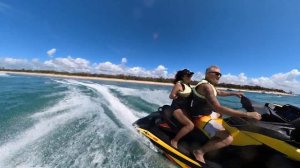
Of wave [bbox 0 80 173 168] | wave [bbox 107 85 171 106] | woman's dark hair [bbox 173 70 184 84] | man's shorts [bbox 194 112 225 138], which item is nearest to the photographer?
man's shorts [bbox 194 112 225 138]

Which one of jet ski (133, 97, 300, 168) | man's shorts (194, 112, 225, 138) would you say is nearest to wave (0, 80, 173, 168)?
jet ski (133, 97, 300, 168)

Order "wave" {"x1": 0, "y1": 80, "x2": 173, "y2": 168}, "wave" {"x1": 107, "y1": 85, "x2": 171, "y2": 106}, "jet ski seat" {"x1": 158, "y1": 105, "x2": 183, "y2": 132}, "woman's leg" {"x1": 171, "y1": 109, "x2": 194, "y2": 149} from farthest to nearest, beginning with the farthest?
1. "wave" {"x1": 107, "y1": 85, "x2": 171, "y2": 106}
2. "jet ski seat" {"x1": 158, "y1": 105, "x2": 183, "y2": 132}
3. "woman's leg" {"x1": 171, "y1": 109, "x2": 194, "y2": 149}
4. "wave" {"x1": 0, "y1": 80, "x2": 173, "y2": 168}

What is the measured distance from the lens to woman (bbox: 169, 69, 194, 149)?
3405 millimetres

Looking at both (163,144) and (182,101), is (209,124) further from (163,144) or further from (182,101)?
(163,144)

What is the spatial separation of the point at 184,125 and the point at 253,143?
1058 millimetres

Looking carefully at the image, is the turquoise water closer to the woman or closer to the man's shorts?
the woman

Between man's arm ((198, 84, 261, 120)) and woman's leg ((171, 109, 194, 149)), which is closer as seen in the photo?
man's arm ((198, 84, 261, 120))

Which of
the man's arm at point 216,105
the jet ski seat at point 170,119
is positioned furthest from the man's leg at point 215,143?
the jet ski seat at point 170,119

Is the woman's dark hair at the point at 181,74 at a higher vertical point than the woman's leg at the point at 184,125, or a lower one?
higher

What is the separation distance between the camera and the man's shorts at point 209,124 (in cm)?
303

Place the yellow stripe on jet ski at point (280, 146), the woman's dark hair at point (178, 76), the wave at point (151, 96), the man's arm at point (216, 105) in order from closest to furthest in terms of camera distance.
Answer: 1. the yellow stripe on jet ski at point (280, 146)
2. the man's arm at point (216, 105)
3. the woman's dark hair at point (178, 76)
4. the wave at point (151, 96)

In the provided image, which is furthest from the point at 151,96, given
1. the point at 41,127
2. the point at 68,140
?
the point at 68,140

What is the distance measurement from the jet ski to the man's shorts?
0.07 metres

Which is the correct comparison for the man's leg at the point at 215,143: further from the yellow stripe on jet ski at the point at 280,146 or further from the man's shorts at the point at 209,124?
the yellow stripe on jet ski at the point at 280,146
